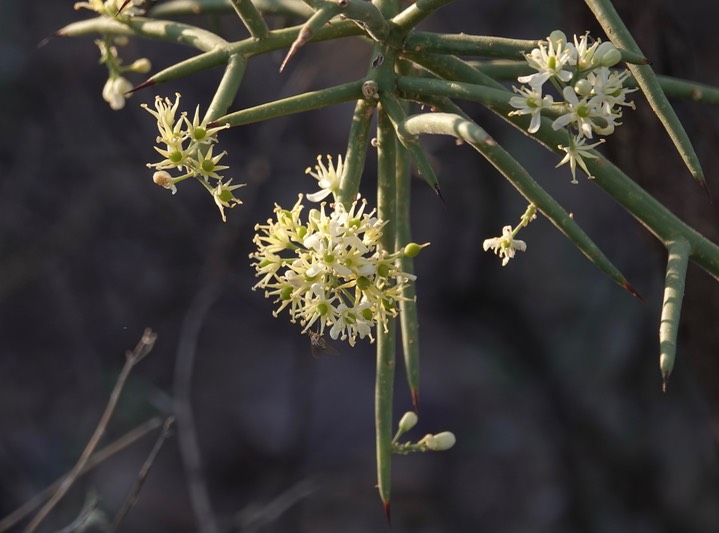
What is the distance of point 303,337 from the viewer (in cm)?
351

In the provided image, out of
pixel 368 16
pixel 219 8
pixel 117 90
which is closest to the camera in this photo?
pixel 368 16

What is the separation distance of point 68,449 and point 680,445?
233cm

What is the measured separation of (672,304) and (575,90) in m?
0.24

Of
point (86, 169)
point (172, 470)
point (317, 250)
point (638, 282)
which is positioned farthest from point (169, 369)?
point (317, 250)

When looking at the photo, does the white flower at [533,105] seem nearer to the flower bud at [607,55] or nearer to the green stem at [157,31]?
the flower bud at [607,55]

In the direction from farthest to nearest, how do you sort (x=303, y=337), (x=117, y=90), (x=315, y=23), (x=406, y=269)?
(x=303, y=337) < (x=117, y=90) < (x=406, y=269) < (x=315, y=23)

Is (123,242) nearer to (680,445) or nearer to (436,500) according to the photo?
(436,500)

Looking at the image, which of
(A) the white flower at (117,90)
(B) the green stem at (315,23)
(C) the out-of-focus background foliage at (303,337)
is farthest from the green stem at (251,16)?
(C) the out-of-focus background foliage at (303,337)

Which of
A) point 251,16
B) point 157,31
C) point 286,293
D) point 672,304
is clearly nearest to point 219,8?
point 157,31

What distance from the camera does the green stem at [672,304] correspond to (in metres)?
0.86

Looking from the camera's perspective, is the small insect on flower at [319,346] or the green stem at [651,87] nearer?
the green stem at [651,87]

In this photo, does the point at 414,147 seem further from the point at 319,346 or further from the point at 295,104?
the point at 319,346

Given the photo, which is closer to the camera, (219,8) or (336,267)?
(336,267)

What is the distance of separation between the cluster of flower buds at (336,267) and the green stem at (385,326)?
0.06m
